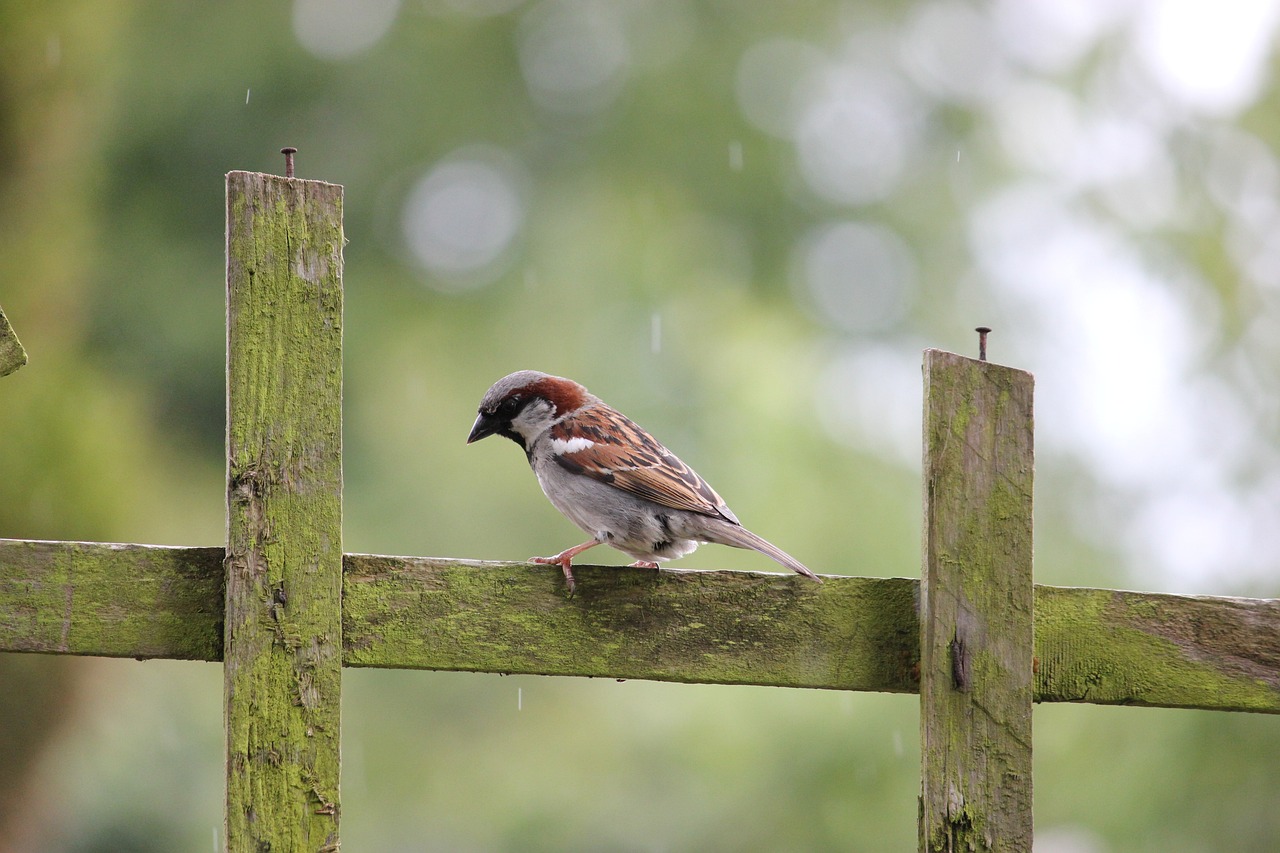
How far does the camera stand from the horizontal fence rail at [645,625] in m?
1.51

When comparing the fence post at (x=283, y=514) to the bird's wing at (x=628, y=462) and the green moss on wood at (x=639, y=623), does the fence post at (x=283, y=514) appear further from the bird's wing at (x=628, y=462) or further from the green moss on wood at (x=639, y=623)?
the bird's wing at (x=628, y=462)

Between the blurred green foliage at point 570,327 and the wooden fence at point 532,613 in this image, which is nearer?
the wooden fence at point 532,613

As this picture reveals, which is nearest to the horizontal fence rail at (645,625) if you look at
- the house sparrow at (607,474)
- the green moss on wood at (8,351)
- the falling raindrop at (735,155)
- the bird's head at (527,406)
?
the green moss on wood at (8,351)

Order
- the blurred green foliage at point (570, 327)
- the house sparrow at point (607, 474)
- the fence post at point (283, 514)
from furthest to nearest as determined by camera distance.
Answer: the blurred green foliage at point (570, 327) < the house sparrow at point (607, 474) < the fence post at point (283, 514)

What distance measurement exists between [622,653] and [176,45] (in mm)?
5108

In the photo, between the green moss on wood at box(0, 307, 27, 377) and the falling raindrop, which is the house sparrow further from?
the falling raindrop

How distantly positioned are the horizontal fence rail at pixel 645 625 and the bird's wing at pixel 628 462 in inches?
32.7

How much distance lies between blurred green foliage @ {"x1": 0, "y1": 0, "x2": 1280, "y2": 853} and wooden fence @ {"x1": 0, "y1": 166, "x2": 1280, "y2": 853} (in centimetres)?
284

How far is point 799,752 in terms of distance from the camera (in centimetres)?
509

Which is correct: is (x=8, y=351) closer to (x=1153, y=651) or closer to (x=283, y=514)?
(x=283, y=514)

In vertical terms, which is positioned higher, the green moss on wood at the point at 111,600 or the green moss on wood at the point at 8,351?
the green moss on wood at the point at 8,351

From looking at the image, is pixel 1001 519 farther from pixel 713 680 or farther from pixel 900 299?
pixel 900 299

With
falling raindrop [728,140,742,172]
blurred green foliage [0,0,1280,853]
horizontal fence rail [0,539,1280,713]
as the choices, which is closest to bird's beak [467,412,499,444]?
horizontal fence rail [0,539,1280,713]

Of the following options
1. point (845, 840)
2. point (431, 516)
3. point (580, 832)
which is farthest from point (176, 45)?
point (845, 840)
